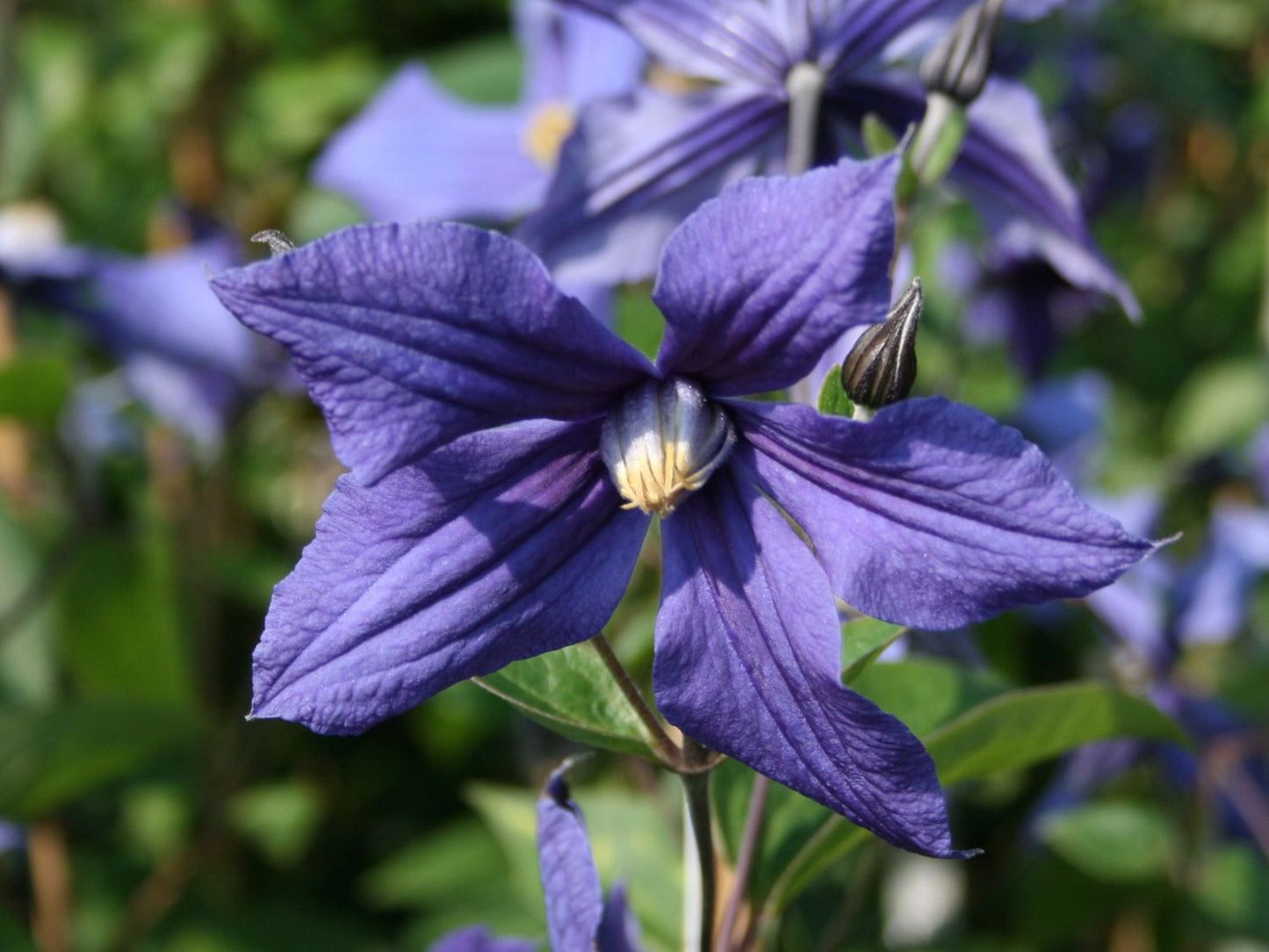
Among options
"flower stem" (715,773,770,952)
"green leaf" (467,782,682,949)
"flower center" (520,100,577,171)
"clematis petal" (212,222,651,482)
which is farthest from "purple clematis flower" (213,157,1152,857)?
"flower center" (520,100,577,171)

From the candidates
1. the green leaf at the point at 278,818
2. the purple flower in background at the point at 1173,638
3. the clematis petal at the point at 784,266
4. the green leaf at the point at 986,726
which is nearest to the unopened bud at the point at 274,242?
the clematis petal at the point at 784,266

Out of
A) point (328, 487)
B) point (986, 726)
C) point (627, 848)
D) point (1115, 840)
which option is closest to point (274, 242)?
point (986, 726)

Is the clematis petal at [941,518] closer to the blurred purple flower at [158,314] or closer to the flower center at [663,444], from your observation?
the flower center at [663,444]

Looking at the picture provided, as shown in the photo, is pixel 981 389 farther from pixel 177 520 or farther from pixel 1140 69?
pixel 177 520

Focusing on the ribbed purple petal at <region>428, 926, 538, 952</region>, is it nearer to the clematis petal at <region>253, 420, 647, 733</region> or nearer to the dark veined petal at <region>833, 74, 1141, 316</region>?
the clematis petal at <region>253, 420, 647, 733</region>

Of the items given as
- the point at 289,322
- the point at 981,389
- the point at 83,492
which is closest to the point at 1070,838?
the point at 981,389
